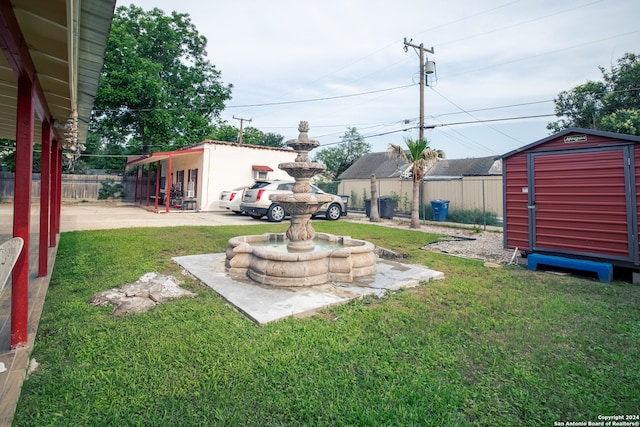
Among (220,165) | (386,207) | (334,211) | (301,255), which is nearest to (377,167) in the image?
(386,207)

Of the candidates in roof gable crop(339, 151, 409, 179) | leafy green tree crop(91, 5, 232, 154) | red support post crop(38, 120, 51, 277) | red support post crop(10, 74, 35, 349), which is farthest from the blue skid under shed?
leafy green tree crop(91, 5, 232, 154)

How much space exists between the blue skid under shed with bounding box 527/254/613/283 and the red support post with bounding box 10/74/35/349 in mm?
7019

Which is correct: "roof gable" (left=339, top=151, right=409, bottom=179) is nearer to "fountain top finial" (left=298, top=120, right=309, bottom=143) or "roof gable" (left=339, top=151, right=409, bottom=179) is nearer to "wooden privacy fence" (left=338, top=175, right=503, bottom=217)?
"wooden privacy fence" (left=338, top=175, right=503, bottom=217)

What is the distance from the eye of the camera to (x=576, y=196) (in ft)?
19.0

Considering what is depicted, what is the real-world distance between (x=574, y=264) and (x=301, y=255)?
15.0ft

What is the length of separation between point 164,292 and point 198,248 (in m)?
3.28

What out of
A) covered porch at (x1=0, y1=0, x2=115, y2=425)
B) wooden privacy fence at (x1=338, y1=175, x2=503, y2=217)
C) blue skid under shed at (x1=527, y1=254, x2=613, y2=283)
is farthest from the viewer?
wooden privacy fence at (x1=338, y1=175, x2=503, y2=217)

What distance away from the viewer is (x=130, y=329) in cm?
313

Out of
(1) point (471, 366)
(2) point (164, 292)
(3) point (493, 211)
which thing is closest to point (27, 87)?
(2) point (164, 292)

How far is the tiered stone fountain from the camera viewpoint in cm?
459

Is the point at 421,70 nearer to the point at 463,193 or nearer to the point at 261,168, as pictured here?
the point at 463,193

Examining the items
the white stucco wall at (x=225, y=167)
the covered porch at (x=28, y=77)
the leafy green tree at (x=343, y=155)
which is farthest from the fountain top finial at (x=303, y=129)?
the leafy green tree at (x=343, y=155)

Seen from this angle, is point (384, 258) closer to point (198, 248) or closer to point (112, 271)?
point (198, 248)

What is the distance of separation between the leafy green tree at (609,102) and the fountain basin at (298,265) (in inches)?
758
